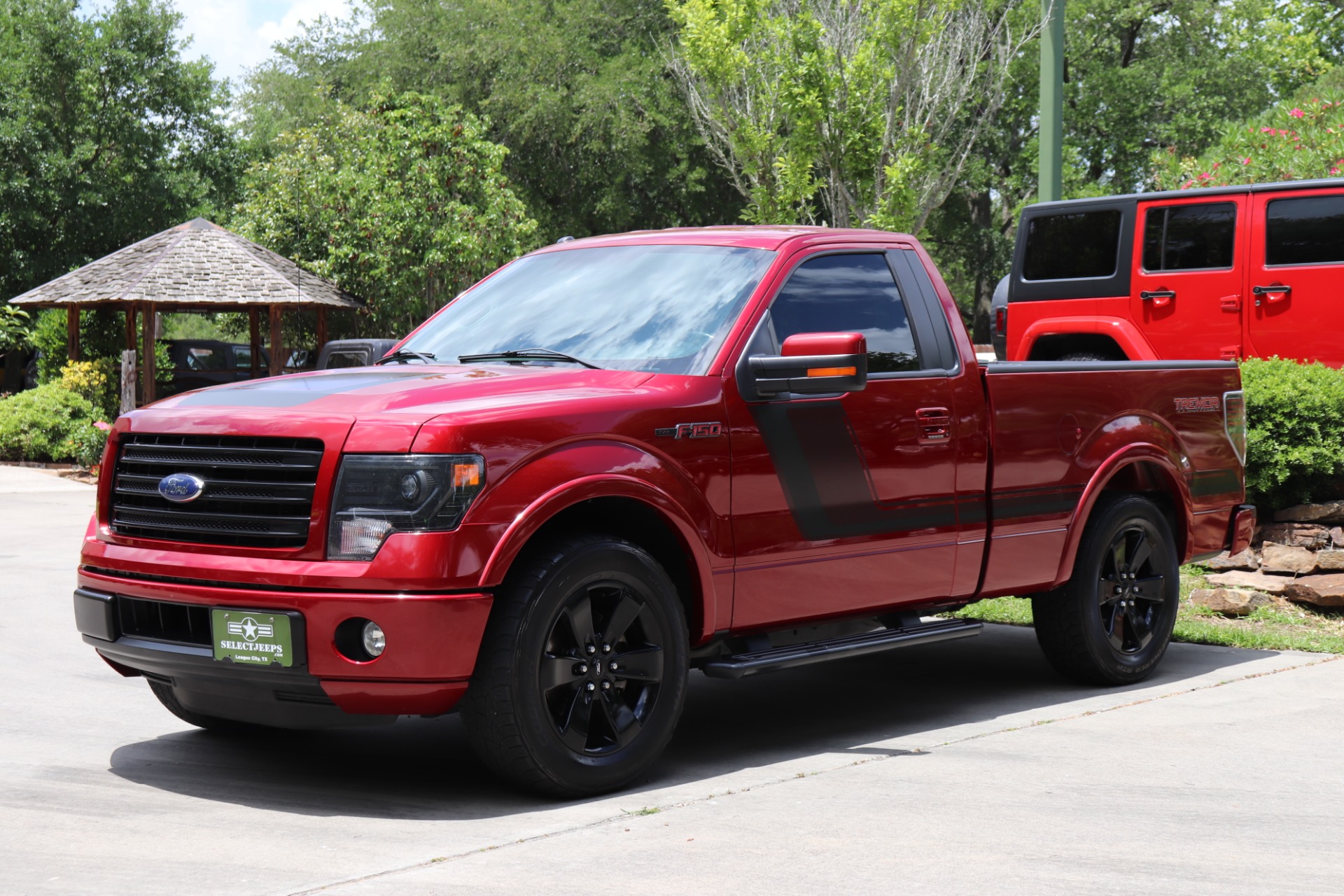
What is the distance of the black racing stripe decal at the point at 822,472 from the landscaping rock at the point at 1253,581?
4.60 metres

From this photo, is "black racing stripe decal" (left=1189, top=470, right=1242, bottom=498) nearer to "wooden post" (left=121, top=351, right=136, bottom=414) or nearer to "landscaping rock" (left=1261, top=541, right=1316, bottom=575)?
"landscaping rock" (left=1261, top=541, right=1316, bottom=575)

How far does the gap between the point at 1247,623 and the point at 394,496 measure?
21.2 ft

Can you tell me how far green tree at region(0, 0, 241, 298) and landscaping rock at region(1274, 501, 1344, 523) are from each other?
31648mm

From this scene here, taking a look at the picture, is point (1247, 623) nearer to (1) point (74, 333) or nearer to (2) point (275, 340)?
(2) point (275, 340)

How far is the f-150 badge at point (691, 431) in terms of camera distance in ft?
18.6

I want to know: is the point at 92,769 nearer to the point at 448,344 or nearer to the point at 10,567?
the point at 448,344

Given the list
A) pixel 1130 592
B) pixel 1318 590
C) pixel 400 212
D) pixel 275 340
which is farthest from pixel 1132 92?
pixel 1130 592

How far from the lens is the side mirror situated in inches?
229

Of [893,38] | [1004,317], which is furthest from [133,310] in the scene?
[1004,317]

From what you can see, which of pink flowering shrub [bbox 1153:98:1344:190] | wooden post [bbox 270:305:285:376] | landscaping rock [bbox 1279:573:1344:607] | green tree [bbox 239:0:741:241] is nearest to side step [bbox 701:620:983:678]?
landscaping rock [bbox 1279:573:1344:607]

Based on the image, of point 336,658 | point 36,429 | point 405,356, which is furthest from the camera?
point 36,429

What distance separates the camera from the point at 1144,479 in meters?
7.93

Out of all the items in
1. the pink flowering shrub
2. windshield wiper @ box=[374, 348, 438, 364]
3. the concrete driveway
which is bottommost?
the concrete driveway

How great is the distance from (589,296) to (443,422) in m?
1.55
